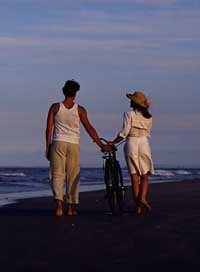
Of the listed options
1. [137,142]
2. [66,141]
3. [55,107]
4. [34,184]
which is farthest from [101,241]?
Result: [34,184]

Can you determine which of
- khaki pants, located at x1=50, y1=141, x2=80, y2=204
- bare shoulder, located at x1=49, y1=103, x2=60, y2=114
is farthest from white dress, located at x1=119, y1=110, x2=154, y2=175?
bare shoulder, located at x1=49, y1=103, x2=60, y2=114

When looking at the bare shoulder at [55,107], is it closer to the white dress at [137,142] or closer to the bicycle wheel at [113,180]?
the white dress at [137,142]

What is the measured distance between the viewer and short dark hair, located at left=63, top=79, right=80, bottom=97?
37.9ft

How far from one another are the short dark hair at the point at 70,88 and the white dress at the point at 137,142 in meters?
0.80

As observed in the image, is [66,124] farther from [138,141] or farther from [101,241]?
[101,241]

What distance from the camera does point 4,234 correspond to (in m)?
9.03

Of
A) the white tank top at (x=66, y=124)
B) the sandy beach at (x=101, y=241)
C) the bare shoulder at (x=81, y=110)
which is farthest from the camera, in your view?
the bare shoulder at (x=81, y=110)

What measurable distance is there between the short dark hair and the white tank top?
0.17 m

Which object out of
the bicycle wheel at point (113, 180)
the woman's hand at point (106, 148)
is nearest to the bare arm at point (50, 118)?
the woman's hand at point (106, 148)

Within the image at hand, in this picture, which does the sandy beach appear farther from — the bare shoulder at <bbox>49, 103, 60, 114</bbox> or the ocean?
the ocean

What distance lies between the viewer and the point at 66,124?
1154 centimetres

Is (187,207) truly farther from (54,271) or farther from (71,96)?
(54,271)

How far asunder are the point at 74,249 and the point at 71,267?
112 centimetres

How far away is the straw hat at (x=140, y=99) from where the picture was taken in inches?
463
